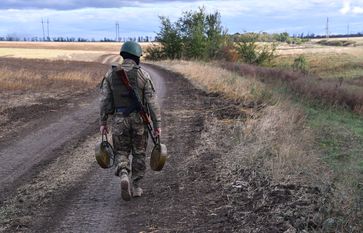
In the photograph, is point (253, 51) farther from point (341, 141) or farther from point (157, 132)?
point (157, 132)

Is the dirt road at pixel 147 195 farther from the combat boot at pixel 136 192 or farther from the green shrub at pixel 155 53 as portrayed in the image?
the green shrub at pixel 155 53

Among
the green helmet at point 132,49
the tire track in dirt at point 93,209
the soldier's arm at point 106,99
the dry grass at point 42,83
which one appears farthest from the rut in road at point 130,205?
the dry grass at point 42,83

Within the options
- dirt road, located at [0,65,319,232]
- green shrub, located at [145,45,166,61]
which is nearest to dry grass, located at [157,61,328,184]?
dirt road, located at [0,65,319,232]

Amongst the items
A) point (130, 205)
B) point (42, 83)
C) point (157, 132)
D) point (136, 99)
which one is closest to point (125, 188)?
point (130, 205)

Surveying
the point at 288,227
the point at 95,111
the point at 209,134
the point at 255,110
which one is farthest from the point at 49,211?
the point at 95,111

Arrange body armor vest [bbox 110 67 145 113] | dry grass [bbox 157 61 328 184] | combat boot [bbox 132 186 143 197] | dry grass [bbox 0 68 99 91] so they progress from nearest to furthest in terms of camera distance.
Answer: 1. body armor vest [bbox 110 67 145 113]
2. dry grass [bbox 157 61 328 184]
3. combat boot [bbox 132 186 143 197]
4. dry grass [bbox 0 68 99 91]

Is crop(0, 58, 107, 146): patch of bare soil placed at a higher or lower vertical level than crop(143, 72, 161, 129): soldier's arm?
lower

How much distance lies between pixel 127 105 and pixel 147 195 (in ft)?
4.29

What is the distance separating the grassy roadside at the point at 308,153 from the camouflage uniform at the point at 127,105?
5.65ft

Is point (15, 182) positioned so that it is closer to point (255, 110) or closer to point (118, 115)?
point (118, 115)

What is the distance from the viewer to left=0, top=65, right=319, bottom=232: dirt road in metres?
5.43

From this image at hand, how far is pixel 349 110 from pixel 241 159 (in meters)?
14.9

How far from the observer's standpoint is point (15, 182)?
7.56 metres

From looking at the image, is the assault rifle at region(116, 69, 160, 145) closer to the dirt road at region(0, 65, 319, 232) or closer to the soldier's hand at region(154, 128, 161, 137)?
the soldier's hand at region(154, 128, 161, 137)
